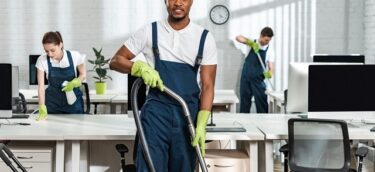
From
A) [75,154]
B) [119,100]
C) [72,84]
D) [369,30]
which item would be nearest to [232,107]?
[119,100]

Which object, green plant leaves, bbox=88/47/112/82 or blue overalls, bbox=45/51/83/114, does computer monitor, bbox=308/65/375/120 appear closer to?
blue overalls, bbox=45/51/83/114

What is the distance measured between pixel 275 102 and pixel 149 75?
161 inches

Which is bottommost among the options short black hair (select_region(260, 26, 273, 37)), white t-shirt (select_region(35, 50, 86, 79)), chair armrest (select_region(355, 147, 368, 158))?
chair armrest (select_region(355, 147, 368, 158))

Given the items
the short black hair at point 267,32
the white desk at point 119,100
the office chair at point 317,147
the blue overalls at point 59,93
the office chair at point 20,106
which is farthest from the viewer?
the short black hair at point 267,32

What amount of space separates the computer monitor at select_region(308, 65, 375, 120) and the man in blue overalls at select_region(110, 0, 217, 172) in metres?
1.13

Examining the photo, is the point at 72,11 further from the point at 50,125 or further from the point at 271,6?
the point at 50,125

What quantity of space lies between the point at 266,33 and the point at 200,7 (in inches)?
40.6

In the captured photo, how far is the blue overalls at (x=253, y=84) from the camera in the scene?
7082mm

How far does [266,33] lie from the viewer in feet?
22.9

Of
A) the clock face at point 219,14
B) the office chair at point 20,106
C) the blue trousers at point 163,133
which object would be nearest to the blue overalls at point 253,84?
the clock face at point 219,14

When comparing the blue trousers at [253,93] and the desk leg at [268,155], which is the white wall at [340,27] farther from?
the desk leg at [268,155]

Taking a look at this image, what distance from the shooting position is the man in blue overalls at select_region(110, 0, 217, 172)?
103 inches

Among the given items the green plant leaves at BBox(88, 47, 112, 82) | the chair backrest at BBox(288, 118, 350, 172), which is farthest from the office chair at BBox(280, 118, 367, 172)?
the green plant leaves at BBox(88, 47, 112, 82)

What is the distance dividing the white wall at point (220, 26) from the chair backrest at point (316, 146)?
4240 mm
